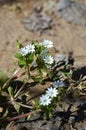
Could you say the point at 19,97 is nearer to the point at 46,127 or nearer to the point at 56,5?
the point at 46,127

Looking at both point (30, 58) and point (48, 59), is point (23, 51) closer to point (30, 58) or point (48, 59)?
point (30, 58)

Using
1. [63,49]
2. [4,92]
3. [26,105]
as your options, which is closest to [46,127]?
[26,105]

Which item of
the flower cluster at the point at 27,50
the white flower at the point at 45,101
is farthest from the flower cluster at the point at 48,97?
the flower cluster at the point at 27,50

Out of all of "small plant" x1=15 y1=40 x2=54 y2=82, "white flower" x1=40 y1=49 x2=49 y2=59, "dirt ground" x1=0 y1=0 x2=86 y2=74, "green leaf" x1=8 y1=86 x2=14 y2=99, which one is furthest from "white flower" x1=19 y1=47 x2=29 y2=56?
"dirt ground" x1=0 y1=0 x2=86 y2=74

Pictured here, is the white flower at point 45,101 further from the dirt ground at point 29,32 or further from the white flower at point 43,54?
the dirt ground at point 29,32

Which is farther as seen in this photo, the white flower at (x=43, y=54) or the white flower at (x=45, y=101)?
the white flower at (x=43, y=54)

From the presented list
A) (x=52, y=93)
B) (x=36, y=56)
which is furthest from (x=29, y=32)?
(x=52, y=93)

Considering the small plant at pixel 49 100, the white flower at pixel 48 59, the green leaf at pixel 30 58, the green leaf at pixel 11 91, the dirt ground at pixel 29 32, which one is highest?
the dirt ground at pixel 29 32

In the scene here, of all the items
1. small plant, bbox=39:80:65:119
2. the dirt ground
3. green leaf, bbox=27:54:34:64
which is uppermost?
the dirt ground

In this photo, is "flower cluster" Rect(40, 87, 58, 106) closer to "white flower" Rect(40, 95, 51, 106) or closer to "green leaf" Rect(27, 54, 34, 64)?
"white flower" Rect(40, 95, 51, 106)
